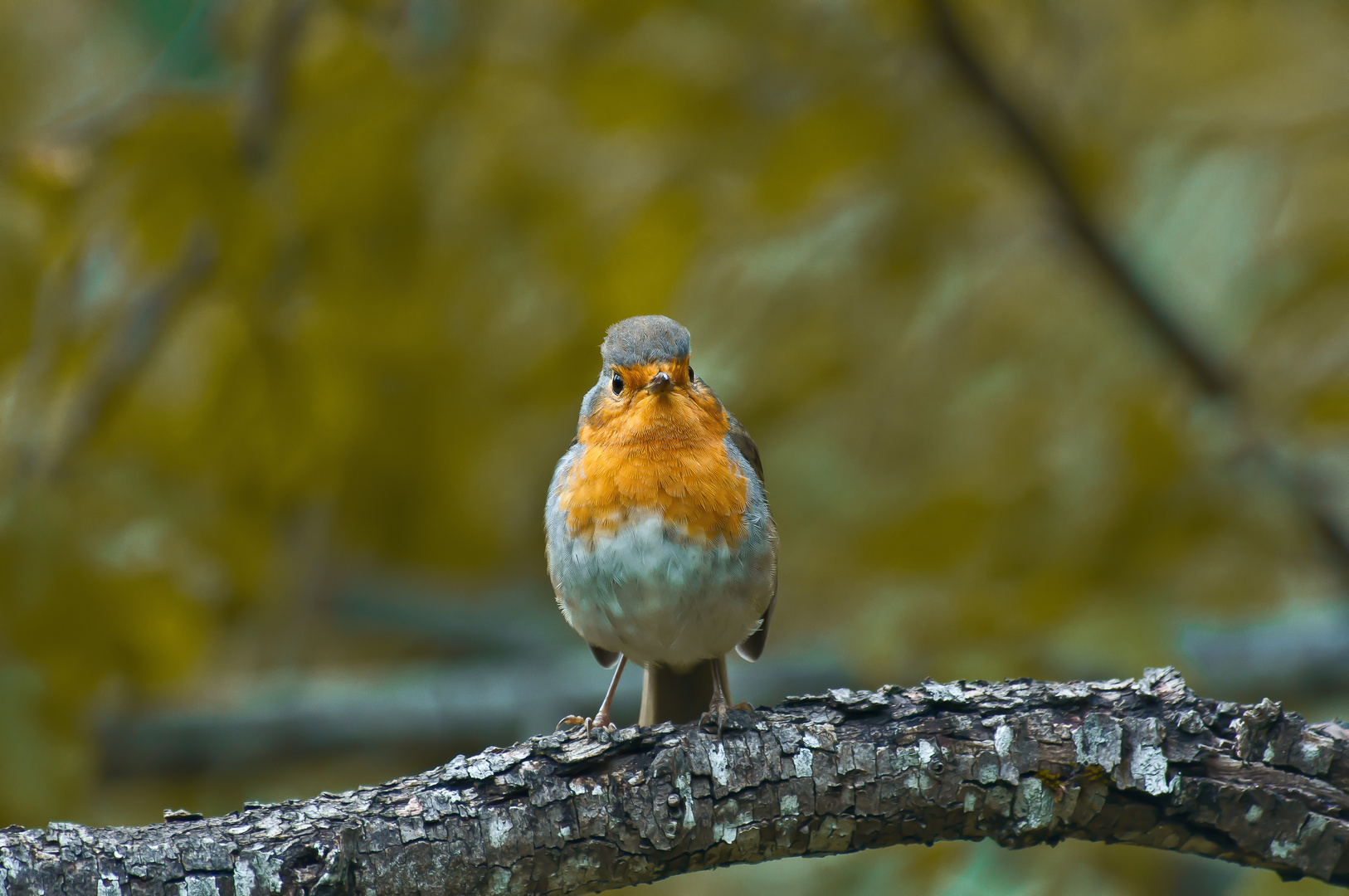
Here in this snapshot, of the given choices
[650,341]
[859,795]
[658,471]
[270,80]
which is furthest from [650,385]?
[270,80]

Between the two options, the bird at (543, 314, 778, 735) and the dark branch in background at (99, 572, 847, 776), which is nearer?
the bird at (543, 314, 778, 735)

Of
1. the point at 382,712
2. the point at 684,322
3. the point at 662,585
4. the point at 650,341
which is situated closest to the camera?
the point at 662,585

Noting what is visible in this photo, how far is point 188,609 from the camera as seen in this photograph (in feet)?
14.5

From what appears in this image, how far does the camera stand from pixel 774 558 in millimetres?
4180

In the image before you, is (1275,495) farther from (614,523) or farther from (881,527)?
(614,523)

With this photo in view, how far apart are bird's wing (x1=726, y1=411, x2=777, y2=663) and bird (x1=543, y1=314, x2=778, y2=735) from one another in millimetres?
49

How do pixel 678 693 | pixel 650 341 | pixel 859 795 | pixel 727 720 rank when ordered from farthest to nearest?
1. pixel 678 693
2. pixel 650 341
3. pixel 727 720
4. pixel 859 795

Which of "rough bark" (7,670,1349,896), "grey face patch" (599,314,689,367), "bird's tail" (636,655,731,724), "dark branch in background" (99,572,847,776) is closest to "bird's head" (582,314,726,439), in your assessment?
"grey face patch" (599,314,689,367)

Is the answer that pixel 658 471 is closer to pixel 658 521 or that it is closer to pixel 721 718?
pixel 658 521

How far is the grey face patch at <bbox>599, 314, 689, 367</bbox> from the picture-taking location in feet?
13.6

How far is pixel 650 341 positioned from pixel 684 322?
1.03 metres

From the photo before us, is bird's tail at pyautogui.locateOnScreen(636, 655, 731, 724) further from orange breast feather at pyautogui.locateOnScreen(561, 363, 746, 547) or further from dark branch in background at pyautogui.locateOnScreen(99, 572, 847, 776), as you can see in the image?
dark branch in background at pyautogui.locateOnScreen(99, 572, 847, 776)

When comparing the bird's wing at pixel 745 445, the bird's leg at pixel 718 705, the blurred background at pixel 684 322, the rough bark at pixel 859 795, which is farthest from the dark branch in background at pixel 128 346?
the bird's leg at pixel 718 705

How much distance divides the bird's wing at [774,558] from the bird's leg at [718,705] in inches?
4.5
